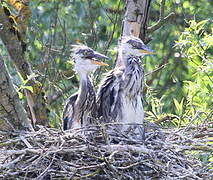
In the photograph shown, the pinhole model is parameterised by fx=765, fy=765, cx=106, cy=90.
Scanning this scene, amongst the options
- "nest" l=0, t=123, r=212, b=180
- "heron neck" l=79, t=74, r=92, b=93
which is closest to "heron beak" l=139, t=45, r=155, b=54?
"heron neck" l=79, t=74, r=92, b=93

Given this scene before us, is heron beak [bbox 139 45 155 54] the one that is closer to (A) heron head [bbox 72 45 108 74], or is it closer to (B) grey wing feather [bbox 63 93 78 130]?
(A) heron head [bbox 72 45 108 74]

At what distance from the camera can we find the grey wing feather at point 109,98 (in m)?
7.11

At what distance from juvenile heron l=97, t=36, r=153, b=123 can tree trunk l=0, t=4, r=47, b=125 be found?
66 cm

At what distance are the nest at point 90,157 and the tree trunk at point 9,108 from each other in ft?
0.36

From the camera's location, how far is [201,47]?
712 cm

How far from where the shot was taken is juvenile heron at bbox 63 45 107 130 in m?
7.12

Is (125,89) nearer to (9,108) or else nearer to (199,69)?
(199,69)

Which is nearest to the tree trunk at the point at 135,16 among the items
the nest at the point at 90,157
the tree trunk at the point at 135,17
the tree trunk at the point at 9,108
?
the tree trunk at the point at 135,17

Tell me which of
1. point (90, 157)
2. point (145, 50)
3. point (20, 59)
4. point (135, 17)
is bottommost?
point (90, 157)

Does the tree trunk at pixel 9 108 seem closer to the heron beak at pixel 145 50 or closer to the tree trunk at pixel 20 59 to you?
the tree trunk at pixel 20 59

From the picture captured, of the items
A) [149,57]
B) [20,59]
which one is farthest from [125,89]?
[149,57]

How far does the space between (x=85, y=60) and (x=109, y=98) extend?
438 millimetres

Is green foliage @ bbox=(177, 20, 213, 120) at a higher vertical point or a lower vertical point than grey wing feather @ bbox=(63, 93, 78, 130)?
higher

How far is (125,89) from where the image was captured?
7.11 m
